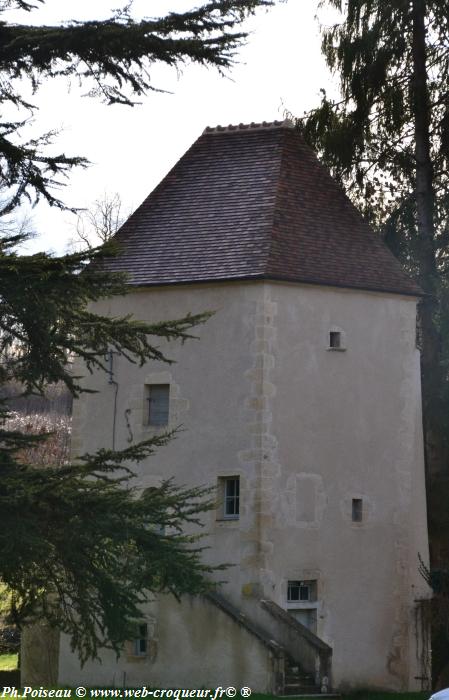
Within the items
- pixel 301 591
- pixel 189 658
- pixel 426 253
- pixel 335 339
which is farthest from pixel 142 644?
pixel 426 253

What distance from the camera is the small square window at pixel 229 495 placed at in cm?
2158

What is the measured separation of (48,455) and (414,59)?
21.7 m

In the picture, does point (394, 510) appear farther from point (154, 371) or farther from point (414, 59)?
point (414, 59)

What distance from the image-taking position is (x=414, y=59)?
25828 mm

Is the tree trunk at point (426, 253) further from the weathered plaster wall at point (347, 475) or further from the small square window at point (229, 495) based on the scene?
the small square window at point (229, 495)

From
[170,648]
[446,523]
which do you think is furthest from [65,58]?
[446,523]

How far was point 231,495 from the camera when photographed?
71.2ft

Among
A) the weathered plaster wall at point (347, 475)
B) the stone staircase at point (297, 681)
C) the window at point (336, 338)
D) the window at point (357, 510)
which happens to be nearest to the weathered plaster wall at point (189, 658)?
the stone staircase at point (297, 681)

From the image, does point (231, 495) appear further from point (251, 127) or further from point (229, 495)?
point (251, 127)

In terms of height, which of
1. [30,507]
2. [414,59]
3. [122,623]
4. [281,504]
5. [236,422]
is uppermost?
[414,59]

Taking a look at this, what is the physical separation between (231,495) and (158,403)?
2.23 metres

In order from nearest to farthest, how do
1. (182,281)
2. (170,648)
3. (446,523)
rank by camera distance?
1. (170,648)
2. (182,281)
3. (446,523)

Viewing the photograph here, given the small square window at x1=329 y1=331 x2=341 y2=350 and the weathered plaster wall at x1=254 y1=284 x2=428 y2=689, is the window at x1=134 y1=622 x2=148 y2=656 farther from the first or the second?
the small square window at x1=329 y1=331 x2=341 y2=350

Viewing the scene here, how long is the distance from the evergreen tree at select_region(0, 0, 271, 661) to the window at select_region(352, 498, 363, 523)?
1029 cm
